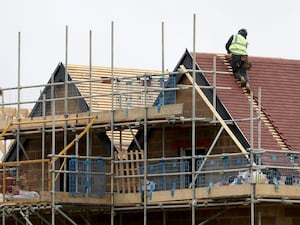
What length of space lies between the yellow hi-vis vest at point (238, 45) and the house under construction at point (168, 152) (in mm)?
762

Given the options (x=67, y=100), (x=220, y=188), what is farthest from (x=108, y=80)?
(x=220, y=188)

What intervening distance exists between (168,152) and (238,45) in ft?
13.6

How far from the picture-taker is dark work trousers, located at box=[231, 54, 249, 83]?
214ft

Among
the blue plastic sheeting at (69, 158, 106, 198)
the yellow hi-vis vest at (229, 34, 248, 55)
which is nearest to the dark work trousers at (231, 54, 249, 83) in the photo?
the yellow hi-vis vest at (229, 34, 248, 55)

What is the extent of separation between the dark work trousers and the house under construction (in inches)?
9.0

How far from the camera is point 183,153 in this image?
65250 mm

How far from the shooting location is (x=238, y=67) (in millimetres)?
65438

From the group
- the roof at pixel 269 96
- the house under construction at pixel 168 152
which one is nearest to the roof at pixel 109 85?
the house under construction at pixel 168 152

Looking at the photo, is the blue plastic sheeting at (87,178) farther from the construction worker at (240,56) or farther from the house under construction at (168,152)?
the construction worker at (240,56)

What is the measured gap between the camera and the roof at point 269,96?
Result: 63.7 metres

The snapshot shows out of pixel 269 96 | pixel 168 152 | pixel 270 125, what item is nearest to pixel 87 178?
pixel 168 152

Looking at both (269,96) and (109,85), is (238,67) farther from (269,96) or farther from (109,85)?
(109,85)

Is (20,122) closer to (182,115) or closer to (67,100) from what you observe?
(67,100)

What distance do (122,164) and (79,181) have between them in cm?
169
